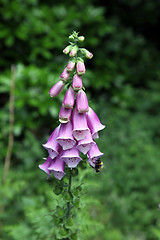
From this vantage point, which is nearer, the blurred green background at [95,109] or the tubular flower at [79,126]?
the tubular flower at [79,126]

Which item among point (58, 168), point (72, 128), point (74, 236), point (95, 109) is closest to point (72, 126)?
point (72, 128)

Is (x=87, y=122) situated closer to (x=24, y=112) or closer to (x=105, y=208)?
(x=105, y=208)

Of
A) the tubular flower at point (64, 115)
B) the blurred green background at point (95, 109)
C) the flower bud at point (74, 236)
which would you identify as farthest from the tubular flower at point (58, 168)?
the blurred green background at point (95, 109)

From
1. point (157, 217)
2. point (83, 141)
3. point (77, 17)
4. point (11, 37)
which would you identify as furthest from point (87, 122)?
point (77, 17)

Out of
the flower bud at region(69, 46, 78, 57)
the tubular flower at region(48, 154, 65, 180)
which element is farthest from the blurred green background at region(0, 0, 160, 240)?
the flower bud at region(69, 46, 78, 57)

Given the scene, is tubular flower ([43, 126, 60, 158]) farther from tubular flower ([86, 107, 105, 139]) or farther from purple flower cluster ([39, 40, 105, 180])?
tubular flower ([86, 107, 105, 139])

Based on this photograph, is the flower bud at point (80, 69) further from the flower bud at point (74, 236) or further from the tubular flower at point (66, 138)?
the flower bud at point (74, 236)
